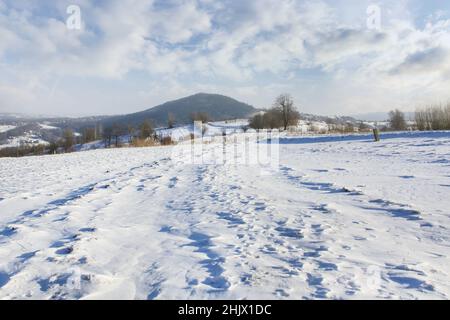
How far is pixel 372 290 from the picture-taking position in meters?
2.87

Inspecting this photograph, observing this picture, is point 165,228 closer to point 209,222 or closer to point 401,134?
point 209,222

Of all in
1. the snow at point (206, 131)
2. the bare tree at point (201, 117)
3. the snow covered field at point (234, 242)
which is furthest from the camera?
the bare tree at point (201, 117)

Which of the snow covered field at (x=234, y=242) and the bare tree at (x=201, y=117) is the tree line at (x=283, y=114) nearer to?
the bare tree at (x=201, y=117)

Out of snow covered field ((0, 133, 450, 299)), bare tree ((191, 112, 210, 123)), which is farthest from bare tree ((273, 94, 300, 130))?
snow covered field ((0, 133, 450, 299))

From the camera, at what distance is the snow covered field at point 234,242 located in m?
3.02

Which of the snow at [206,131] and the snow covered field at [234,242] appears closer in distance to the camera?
the snow covered field at [234,242]

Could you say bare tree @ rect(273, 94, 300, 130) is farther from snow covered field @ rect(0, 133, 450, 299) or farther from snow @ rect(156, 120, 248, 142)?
snow covered field @ rect(0, 133, 450, 299)

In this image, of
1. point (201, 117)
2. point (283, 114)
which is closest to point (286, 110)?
point (283, 114)

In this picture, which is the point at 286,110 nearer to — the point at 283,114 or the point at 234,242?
the point at 283,114

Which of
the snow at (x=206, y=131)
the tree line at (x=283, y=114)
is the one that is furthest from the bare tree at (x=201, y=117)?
the tree line at (x=283, y=114)

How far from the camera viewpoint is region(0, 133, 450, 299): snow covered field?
9.89 ft

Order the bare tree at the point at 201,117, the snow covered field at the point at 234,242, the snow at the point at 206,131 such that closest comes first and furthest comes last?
the snow covered field at the point at 234,242 → the snow at the point at 206,131 → the bare tree at the point at 201,117

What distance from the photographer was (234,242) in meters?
4.19
